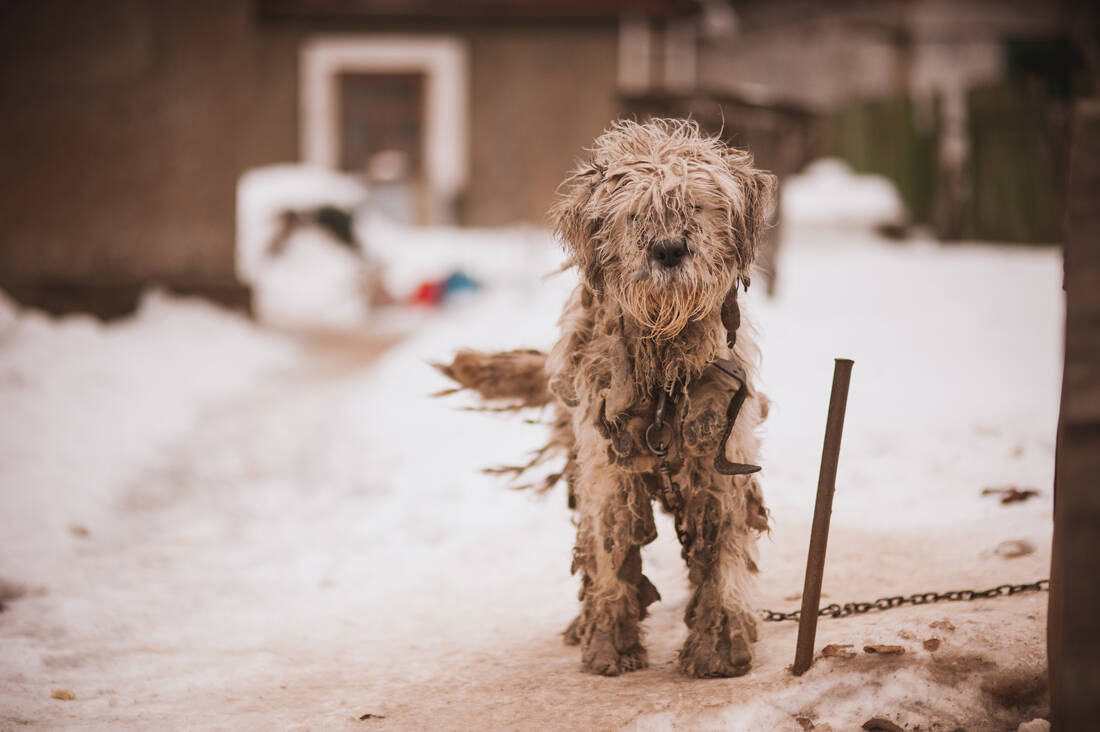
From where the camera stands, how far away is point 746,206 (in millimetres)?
3084

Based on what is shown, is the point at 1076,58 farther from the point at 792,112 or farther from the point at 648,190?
the point at 648,190

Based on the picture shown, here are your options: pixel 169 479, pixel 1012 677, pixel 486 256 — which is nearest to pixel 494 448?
pixel 169 479

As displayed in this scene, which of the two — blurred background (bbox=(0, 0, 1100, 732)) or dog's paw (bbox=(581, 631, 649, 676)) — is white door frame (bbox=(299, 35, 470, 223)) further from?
dog's paw (bbox=(581, 631, 649, 676))

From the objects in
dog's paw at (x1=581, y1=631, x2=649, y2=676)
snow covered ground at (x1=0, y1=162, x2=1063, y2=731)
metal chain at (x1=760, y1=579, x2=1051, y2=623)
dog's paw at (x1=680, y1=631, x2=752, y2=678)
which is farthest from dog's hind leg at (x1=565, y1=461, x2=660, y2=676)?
metal chain at (x1=760, y1=579, x2=1051, y2=623)

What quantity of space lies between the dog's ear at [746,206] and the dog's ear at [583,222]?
1.30ft

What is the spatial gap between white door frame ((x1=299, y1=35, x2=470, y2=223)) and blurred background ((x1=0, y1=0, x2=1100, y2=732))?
0.24ft

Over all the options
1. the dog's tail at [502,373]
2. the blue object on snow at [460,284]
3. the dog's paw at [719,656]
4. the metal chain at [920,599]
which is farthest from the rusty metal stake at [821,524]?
the blue object on snow at [460,284]

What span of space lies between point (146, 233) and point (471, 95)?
932 centimetres

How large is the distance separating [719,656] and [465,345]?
12.2 feet

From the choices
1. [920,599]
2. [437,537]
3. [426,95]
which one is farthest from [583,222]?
[426,95]

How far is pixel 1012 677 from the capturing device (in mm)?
2881

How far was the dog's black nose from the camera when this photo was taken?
9.41ft

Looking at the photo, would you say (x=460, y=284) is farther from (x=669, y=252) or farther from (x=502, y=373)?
(x=669, y=252)

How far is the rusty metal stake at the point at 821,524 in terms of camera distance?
3.05 meters
